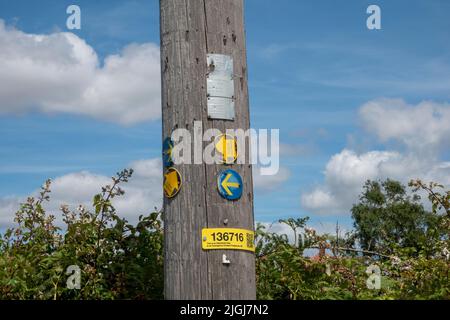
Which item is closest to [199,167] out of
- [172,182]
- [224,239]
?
[172,182]

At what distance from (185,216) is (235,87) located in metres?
1.03

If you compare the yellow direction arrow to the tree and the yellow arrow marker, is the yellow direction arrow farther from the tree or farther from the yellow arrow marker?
the tree

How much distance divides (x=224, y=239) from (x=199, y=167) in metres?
0.54

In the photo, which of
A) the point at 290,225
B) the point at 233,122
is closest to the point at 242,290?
the point at 233,122

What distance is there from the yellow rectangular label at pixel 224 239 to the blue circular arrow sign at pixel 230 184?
9.6 inches

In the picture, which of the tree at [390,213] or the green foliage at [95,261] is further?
the tree at [390,213]

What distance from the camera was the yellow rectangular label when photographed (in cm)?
502

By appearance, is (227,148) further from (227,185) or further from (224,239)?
(224,239)

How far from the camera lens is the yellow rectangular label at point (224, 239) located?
16.5ft

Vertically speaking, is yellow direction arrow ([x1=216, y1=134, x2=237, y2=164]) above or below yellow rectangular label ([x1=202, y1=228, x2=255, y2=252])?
above

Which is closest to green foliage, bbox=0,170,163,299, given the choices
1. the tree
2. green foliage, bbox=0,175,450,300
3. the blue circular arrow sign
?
green foliage, bbox=0,175,450,300

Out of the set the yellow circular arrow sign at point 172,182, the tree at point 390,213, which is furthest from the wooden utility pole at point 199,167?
the tree at point 390,213

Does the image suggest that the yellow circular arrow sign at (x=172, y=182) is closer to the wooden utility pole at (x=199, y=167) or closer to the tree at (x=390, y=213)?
the wooden utility pole at (x=199, y=167)

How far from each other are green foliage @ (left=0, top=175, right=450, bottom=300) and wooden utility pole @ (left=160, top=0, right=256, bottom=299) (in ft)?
3.89
